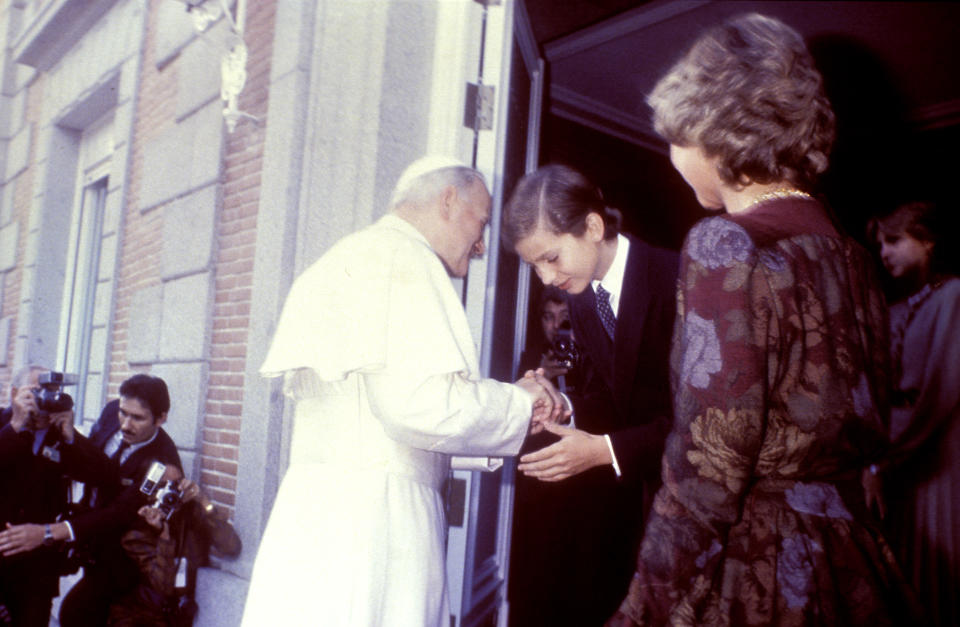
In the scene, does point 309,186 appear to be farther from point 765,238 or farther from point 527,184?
point 765,238

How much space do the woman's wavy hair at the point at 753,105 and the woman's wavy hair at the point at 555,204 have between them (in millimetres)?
1200

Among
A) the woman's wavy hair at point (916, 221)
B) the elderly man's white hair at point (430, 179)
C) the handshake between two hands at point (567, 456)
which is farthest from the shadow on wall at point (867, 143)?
the handshake between two hands at point (567, 456)

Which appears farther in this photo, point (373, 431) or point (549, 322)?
point (549, 322)

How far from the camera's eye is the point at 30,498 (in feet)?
11.0

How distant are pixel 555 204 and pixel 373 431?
109cm

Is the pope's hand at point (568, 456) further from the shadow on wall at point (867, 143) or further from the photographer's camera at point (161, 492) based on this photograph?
the shadow on wall at point (867, 143)

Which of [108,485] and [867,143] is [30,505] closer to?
[108,485]

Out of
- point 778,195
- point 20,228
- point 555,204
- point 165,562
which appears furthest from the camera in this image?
point 20,228

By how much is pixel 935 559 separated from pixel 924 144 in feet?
19.9

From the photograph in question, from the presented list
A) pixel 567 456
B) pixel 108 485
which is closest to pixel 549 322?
pixel 567 456

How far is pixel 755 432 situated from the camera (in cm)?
99

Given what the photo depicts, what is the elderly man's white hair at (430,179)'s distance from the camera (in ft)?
6.82

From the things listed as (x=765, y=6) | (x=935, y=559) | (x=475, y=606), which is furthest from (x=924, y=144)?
(x=475, y=606)

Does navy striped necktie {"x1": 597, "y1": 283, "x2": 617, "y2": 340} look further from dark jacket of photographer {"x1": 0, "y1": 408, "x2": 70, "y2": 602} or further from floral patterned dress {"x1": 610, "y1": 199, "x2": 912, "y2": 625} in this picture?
dark jacket of photographer {"x1": 0, "y1": 408, "x2": 70, "y2": 602}
